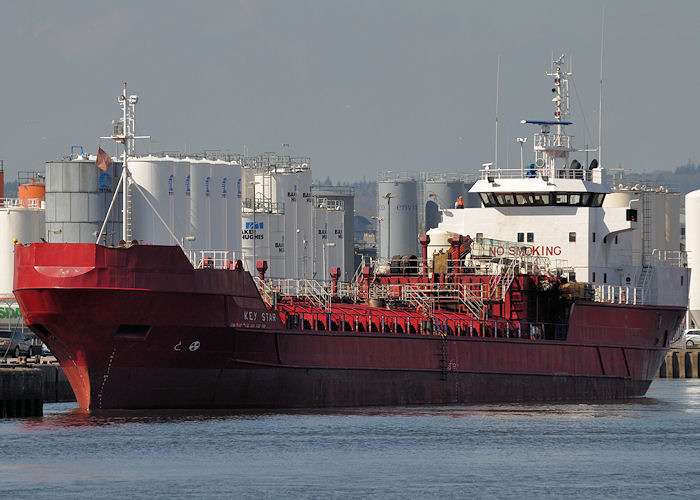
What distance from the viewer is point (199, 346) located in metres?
42.4

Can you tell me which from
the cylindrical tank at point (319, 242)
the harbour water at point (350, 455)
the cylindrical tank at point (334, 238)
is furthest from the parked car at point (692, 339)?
the harbour water at point (350, 455)

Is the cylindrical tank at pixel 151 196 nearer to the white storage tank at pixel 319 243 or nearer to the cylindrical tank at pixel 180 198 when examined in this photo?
the cylindrical tank at pixel 180 198

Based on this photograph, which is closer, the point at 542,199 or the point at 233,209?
the point at 542,199

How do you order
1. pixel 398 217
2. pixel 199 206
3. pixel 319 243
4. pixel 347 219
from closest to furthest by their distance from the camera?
pixel 199 206, pixel 319 243, pixel 347 219, pixel 398 217

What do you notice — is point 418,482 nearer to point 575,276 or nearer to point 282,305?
point 282,305

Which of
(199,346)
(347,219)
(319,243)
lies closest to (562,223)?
(199,346)

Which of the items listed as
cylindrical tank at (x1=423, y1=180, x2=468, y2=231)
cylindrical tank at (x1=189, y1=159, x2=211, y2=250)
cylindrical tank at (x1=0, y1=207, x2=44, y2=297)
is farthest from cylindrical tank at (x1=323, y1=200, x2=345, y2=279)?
cylindrical tank at (x1=423, y1=180, x2=468, y2=231)

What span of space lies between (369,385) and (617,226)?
14.0m

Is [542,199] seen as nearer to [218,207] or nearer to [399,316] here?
[399,316]

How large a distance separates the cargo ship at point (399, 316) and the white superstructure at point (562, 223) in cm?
6

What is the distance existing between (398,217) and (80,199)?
66159mm

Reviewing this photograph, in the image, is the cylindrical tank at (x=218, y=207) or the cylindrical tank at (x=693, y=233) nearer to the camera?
the cylindrical tank at (x=218, y=207)

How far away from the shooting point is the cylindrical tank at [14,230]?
7969 cm

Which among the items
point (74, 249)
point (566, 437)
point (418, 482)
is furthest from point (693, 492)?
point (74, 249)
